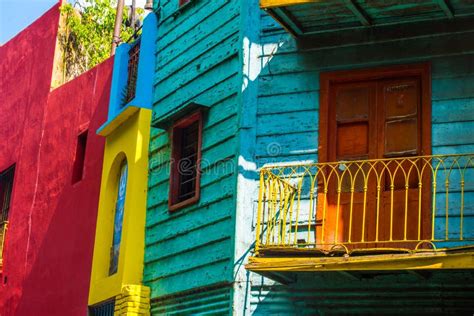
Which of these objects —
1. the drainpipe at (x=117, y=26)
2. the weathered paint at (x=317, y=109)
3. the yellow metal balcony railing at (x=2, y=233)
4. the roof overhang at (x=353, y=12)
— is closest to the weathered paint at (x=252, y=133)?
the weathered paint at (x=317, y=109)

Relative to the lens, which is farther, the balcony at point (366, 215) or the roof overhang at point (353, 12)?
the roof overhang at point (353, 12)

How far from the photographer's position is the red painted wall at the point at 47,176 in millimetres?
14898

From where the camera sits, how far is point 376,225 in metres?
10.0

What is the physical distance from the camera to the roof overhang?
405 inches

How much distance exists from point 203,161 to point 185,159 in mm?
665

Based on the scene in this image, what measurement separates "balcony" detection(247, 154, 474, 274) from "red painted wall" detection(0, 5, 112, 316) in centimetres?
471

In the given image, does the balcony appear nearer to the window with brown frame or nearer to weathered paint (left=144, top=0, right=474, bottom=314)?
weathered paint (left=144, top=0, right=474, bottom=314)

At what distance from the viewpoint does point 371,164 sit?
1043 centimetres

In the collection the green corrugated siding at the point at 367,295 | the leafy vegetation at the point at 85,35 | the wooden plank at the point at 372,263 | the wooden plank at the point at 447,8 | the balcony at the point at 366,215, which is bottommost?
the green corrugated siding at the point at 367,295

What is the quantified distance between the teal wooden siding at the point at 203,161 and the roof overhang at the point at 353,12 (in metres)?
1.10

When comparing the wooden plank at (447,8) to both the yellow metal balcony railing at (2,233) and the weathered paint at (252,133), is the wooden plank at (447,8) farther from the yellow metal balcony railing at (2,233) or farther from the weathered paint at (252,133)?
the yellow metal balcony railing at (2,233)

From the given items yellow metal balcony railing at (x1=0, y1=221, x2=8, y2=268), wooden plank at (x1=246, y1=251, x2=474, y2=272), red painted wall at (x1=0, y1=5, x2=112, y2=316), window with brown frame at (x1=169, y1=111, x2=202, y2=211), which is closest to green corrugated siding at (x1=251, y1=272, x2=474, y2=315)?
wooden plank at (x1=246, y1=251, x2=474, y2=272)

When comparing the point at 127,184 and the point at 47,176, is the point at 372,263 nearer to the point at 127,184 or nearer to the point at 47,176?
the point at 127,184

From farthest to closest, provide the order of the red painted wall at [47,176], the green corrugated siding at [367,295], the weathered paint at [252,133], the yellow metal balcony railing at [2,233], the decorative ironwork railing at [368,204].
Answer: the yellow metal balcony railing at [2,233], the red painted wall at [47,176], the weathered paint at [252,133], the decorative ironwork railing at [368,204], the green corrugated siding at [367,295]
